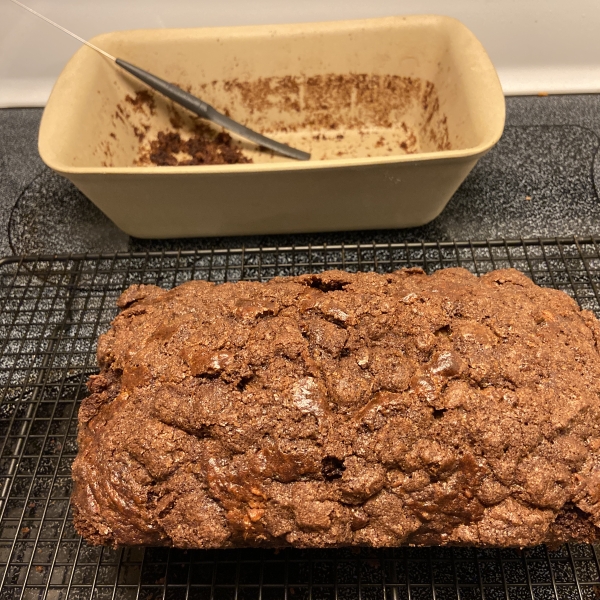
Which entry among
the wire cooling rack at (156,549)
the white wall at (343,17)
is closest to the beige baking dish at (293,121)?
the wire cooling rack at (156,549)

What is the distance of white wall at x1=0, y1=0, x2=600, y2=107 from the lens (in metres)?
1.97

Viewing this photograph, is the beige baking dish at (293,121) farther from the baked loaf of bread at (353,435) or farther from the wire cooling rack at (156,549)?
the baked loaf of bread at (353,435)

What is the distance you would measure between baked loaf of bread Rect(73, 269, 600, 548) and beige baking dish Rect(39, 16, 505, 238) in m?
0.58

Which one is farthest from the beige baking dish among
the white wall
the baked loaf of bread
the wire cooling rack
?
the baked loaf of bread

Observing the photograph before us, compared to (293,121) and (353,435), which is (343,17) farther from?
(353,435)

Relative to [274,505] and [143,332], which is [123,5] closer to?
[143,332]

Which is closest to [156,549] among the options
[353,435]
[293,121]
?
[353,435]

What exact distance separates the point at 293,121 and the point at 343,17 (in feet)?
1.67

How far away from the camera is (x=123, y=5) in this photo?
1977mm

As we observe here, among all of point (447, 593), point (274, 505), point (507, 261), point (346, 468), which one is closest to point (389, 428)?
point (346, 468)

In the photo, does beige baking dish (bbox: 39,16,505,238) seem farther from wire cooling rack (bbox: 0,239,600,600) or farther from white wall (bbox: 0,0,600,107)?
white wall (bbox: 0,0,600,107)

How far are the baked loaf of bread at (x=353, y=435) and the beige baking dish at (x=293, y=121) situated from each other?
58cm

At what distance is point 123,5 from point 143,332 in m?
1.70

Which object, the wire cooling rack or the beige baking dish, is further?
the beige baking dish
